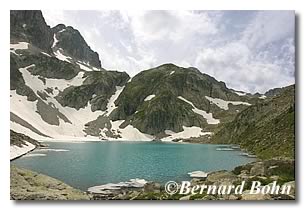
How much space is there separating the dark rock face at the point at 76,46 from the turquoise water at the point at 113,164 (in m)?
3.68

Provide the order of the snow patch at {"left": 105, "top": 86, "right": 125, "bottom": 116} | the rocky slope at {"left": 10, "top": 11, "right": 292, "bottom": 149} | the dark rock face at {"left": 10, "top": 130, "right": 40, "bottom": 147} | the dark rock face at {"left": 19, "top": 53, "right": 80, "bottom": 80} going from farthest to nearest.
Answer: the dark rock face at {"left": 19, "top": 53, "right": 80, "bottom": 80} < the snow patch at {"left": 105, "top": 86, "right": 125, "bottom": 116} < the rocky slope at {"left": 10, "top": 11, "right": 292, "bottom": 149} < the dark rock face at {"left": 10, "top": 130, "right": 40, "bottom": 147}

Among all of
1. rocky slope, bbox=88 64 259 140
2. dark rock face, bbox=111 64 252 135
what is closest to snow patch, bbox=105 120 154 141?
rocky slope, bbox=88 64 259 140

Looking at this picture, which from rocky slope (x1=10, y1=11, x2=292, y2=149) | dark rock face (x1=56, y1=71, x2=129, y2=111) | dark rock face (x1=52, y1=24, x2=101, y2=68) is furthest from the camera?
dark rock face (x1=56, y1=71, x2=129, y2=111)

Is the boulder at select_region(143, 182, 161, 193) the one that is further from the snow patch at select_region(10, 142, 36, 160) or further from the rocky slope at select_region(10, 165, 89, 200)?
the snow patch at select_region(10, 142, 36, 160)

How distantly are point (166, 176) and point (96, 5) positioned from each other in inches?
242

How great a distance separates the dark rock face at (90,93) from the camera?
79.3ft

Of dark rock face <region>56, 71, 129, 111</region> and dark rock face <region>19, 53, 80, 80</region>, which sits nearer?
dark rock face <region>56, 71, 129, 111</region>

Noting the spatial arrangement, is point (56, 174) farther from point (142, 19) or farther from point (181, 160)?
point (142, 19)

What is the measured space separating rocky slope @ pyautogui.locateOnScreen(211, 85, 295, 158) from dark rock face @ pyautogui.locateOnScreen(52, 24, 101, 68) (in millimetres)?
7078

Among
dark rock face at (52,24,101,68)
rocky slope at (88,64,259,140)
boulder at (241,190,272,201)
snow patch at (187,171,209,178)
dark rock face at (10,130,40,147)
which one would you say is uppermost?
dark rock face at (52,24,101,68)

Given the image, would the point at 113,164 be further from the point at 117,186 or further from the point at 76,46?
the point at 76,46

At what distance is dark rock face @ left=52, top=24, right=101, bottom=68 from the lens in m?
17.1

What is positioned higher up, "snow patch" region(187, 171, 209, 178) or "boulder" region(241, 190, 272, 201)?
"snow patch" region(187, 171, 209, 178)

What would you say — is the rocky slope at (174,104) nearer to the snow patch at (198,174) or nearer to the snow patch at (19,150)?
the snow patch at (198,174)
